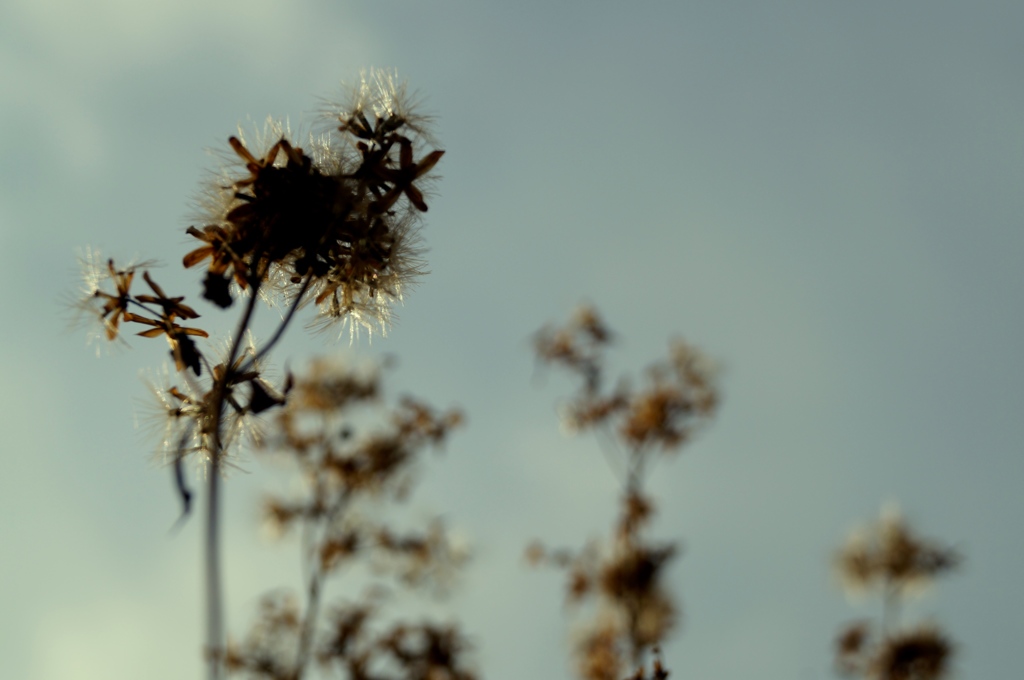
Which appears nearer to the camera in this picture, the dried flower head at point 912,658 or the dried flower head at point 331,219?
the dried flower head at point 331,219

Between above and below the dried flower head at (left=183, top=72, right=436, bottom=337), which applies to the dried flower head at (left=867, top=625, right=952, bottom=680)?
above

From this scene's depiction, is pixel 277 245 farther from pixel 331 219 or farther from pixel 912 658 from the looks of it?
pixel 912 658

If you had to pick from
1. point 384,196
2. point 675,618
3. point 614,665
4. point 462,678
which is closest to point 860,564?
point 675,618

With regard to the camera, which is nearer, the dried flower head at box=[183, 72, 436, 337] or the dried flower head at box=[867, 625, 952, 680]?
the dried flower head at box=[183, 72, 436, 337]

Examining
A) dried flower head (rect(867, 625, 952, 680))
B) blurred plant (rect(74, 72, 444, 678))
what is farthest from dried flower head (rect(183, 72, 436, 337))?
dried flower head (rect(867, 625, 952, 680))

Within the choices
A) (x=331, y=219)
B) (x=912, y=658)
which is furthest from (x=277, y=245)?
(x=912, y=658)

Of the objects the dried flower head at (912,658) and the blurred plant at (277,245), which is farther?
the dried flower head at (912,658)

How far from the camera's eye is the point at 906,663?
1325 centimetres

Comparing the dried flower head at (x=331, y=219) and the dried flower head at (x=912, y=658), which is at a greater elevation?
the dried flower head at (x=912, y=658)

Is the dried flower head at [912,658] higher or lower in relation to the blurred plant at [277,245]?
higher

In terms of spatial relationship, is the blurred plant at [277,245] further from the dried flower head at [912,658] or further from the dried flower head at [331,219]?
→ the dried flower head at [912,658]

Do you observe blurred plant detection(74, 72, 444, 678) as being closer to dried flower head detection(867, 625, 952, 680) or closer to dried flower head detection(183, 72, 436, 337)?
dried flower head detection(183, 72, 436, 337)

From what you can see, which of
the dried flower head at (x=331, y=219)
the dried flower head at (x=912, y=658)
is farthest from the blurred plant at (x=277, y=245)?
the dried flower head at (x=912, y=658)

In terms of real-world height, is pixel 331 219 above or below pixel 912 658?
below
